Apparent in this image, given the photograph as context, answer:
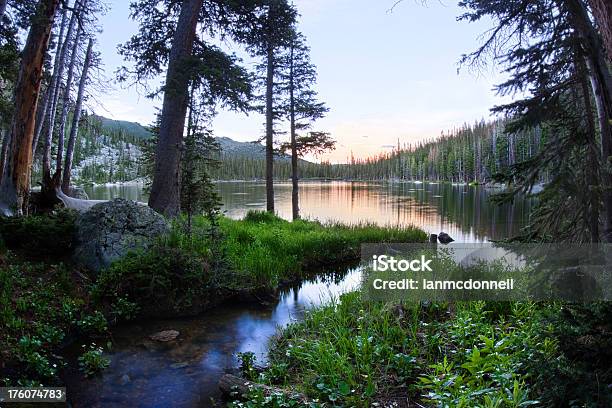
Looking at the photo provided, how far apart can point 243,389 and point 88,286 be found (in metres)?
4.25

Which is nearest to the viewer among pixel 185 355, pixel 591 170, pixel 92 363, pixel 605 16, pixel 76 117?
pixel 605 16

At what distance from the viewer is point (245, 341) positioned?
6230mm

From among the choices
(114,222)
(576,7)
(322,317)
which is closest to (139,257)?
(114,222)

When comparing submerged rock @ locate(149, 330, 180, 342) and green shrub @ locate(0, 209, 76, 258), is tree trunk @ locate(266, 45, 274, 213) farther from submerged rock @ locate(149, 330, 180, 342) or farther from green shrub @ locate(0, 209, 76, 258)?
submerged rock @ locate(149, 330, 180, 342)

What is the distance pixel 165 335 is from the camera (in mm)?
6219

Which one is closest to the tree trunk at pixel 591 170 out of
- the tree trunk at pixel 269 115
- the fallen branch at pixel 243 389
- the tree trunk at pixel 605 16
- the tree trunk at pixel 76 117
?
the tree trunk at pixel 605 16

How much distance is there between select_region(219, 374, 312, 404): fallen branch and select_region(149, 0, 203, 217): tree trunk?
282 inches

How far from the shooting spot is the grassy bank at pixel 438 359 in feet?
9.40

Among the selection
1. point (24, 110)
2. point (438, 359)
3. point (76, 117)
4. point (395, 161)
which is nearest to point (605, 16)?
point (438, 359)

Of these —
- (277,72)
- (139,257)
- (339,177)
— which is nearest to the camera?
(139,257)

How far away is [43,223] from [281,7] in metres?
8.51

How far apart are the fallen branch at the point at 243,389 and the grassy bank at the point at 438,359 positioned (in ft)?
0.34

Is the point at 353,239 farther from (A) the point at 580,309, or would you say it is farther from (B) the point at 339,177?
(B) the point at 339,177

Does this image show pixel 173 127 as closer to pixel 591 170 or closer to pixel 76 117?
pixel 591 170
